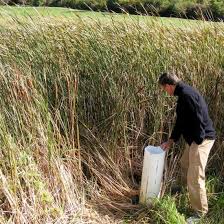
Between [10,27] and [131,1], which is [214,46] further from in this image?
[131,1]

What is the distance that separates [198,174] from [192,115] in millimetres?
609

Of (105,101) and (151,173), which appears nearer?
(151,173)

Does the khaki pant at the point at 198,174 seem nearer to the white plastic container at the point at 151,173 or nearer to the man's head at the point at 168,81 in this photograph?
the white plastic container at the point at 151,173

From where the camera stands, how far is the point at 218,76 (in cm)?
499

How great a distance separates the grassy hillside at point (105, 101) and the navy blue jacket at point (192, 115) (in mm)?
681

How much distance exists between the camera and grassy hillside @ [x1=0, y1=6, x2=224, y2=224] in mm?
4203

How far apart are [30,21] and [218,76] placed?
87.8 inches

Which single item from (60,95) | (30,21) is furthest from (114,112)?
(30,21)

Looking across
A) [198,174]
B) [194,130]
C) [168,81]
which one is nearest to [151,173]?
[198,174]

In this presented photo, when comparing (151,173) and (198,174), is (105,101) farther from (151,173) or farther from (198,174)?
(198,174)

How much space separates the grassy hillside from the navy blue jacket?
68 cm

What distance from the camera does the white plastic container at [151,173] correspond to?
4.28 m

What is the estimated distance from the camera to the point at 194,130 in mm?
4152

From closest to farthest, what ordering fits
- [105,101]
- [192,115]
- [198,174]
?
[192,115] < [198,174] < [105,101]
